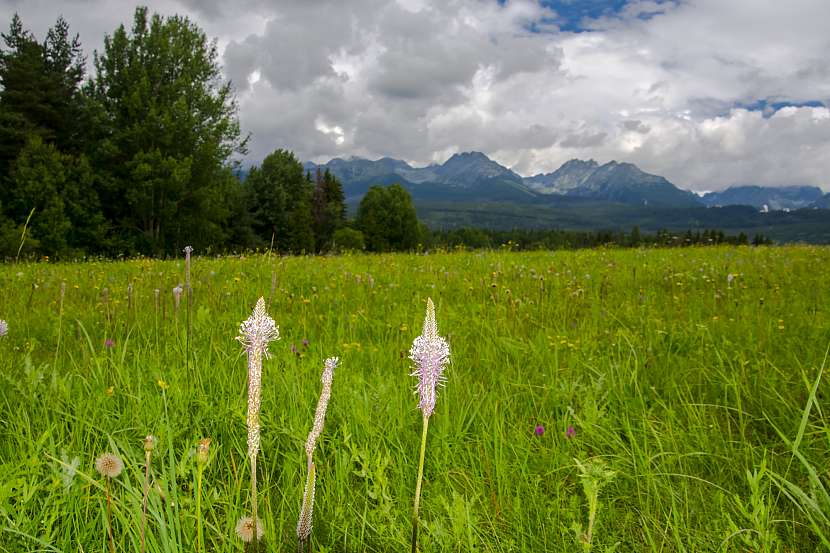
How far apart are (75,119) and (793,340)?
4474 cm

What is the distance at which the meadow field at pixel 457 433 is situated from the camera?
1812 mm

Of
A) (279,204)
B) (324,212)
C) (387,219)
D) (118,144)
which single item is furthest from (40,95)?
(387,219)

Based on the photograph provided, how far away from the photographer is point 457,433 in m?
2.53

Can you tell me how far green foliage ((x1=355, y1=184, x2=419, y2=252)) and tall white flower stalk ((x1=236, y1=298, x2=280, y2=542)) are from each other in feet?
287

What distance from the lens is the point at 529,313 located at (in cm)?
539

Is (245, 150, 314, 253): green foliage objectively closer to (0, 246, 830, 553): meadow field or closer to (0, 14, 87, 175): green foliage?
(0, 14, 87, 175): green foliage

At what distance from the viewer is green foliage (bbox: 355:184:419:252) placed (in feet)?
292

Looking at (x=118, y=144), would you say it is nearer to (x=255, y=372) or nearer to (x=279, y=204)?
(x=279, y=204)

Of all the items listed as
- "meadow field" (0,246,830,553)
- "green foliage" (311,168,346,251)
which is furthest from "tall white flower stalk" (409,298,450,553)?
"green foliage" (311,168,346,251)

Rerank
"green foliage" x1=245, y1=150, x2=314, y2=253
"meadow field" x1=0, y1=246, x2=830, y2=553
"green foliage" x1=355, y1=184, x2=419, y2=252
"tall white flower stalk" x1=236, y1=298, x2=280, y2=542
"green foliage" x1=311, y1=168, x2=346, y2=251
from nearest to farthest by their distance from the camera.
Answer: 1. "tall white flower stalk" x1=236, y1=298, x2=280, y2=542
2. "meadow field" x1=0, y1=246, x2=830, y2=553
3. "green foliage" x1=245, y1=150, x2=314, y2=253
4. "green foliage" x1=311, y1=168, x2=346, y2=251
5. "green foliage" x1=355, y1=184, x2=419, y2=252

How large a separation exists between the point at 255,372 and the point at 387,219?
294 ft

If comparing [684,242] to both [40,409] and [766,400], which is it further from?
[40,409]

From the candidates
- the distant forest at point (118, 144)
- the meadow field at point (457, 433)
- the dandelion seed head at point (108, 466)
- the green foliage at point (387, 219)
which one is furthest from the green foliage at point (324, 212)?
the dandelion seed head at point (108, 466)

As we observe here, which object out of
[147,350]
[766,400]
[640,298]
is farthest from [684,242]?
[147,350]
